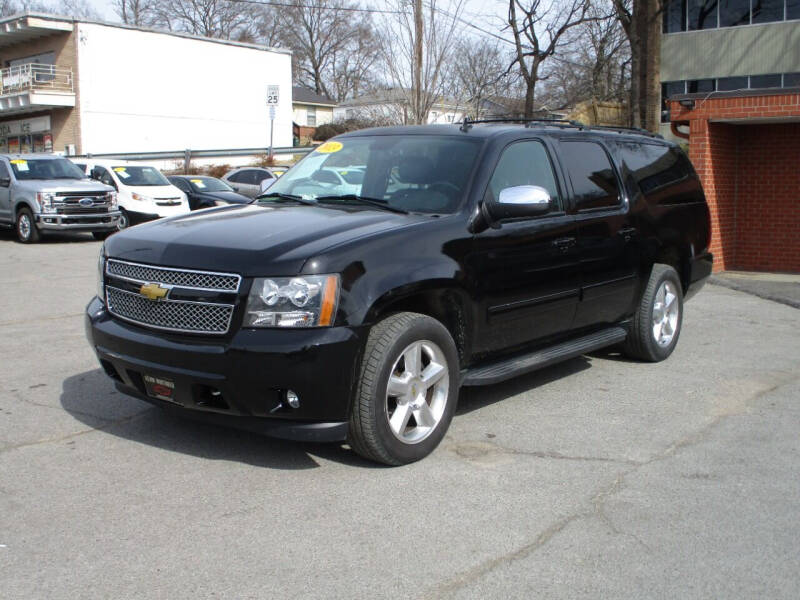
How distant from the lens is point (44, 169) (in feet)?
64.3

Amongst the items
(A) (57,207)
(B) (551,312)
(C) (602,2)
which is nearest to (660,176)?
(B) (551,312)

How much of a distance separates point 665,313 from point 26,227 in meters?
15.1

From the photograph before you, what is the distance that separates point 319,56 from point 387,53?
5205cm

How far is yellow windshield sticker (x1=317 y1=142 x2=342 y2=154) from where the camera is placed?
20.8 feet

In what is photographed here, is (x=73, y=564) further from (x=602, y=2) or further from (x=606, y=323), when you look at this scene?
(x=602, y=2)

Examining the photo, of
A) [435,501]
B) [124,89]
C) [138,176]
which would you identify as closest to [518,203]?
[435,501]

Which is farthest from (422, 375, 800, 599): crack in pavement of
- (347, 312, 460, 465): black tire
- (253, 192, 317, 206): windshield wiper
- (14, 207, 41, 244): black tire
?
(14, 207, 41, 244): black tire

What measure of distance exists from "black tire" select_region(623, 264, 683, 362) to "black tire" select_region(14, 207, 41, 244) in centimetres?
1471

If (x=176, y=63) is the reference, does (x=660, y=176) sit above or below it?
below

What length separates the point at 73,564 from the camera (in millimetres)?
3592

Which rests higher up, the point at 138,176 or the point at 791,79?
the point at 791,79

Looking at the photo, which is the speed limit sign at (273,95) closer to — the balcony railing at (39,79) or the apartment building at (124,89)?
the apartment building at (124,89)

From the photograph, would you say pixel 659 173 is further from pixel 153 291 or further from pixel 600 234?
pixel 153 291

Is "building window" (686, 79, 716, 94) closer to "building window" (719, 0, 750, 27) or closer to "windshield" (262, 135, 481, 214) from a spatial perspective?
"building window" (719, 0, 750, 27)
